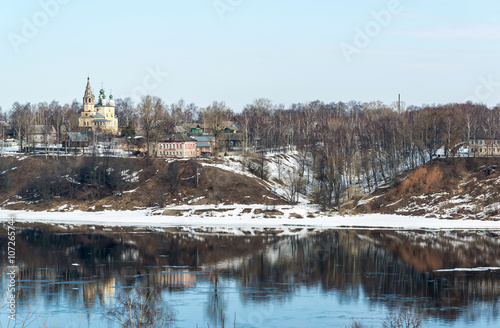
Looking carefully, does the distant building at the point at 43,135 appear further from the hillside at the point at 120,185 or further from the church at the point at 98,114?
the hillside at the point at 120,185

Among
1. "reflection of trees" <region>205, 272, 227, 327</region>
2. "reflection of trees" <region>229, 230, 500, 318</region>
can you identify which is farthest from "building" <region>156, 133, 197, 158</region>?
"reflection of trees" <region>205, 272, 227, 327</region>

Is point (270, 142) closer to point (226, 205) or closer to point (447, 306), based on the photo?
point (226, 205)

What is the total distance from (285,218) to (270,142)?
145 feet

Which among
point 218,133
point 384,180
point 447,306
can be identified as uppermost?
point 218,133

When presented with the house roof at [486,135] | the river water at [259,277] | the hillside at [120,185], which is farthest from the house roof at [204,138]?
the house roof at [486,135]

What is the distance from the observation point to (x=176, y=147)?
383ft

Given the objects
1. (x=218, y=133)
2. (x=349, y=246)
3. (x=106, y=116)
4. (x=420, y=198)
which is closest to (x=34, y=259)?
(x=349, y=246)

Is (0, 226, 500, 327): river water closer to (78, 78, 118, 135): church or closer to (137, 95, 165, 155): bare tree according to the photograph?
(137, 95, 165, 155): bare tree

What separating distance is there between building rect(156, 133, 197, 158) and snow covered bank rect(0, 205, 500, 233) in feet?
85.9

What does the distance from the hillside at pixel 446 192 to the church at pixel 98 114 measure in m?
81.0

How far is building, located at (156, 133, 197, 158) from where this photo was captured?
116562 mm

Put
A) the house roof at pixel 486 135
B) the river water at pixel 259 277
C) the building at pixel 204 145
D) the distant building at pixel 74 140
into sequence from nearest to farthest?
the river water at pixel 259 277, the house roof at pixel 486 135, the building at pixel 204 145, the distant building at pixel 74 140

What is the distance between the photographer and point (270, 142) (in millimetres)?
129625

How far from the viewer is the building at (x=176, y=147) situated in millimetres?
116562
